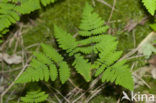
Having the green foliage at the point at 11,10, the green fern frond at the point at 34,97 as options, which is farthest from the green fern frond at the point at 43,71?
the green foliage at the point at 11,10

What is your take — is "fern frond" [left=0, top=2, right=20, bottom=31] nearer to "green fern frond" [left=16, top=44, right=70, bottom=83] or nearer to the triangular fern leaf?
"green fern frond" [left=16, top=44, right=70, bottom=83]

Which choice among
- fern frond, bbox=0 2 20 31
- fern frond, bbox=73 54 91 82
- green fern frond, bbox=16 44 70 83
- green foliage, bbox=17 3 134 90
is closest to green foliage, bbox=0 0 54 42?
fern frond, bbox=0 2 20 31

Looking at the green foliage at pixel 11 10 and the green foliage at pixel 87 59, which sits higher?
the green foliage at pixel 11 10

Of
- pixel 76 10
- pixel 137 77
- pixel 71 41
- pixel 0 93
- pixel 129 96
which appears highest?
pixel 76 10

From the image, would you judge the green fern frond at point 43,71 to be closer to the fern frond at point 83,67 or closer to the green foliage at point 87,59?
the green foliage at point 87,59

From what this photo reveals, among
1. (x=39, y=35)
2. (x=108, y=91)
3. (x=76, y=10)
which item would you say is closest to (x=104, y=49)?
(x=108, y=91)

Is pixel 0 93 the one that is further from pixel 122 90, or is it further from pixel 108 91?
pixel 122 90

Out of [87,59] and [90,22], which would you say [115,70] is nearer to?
[87,59]

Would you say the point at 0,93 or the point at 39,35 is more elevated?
the point at 39,35
